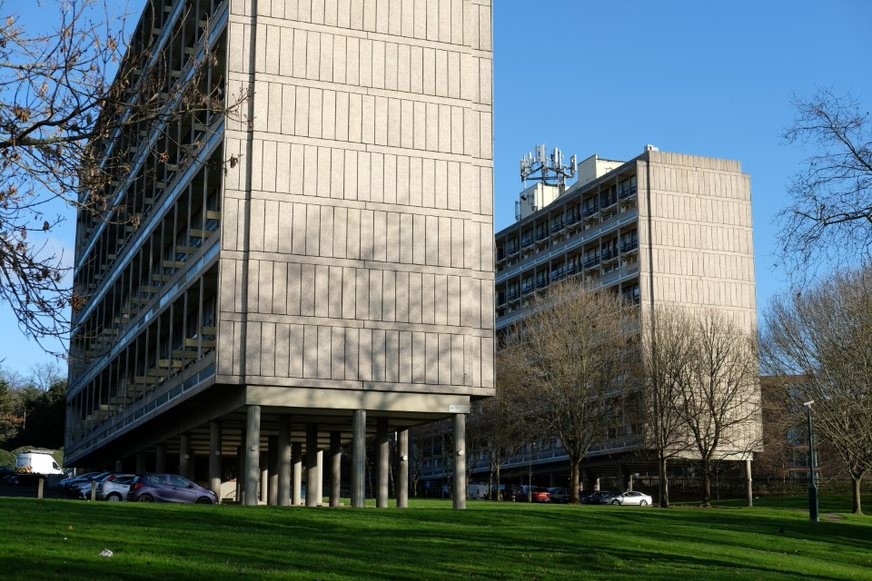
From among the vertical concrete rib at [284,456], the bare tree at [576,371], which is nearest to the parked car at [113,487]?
the vertical concrete rib at [284,456]

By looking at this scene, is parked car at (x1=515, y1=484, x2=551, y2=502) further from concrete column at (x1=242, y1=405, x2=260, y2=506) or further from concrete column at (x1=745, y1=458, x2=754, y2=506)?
concrete column at (x1=242, y1=405, x2=260, y2=506)

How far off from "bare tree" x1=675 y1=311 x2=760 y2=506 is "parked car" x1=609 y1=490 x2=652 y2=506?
352 inches

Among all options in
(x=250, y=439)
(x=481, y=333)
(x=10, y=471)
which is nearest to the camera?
(x=250, y=439)

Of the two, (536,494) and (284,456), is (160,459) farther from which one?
(536,494)

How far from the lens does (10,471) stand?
78875 mm

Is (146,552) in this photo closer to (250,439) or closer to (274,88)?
(250,439)

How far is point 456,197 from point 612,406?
22.0 m

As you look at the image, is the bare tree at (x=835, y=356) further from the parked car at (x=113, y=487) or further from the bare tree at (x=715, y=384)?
the parked car at (x=113, y=487)

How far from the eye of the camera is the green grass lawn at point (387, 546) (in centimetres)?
1831

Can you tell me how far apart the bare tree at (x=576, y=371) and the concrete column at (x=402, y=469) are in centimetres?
1113

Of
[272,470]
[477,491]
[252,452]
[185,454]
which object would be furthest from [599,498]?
[252,452]

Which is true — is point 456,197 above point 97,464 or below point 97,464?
above

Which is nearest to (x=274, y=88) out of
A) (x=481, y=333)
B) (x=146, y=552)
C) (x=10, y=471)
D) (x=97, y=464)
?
(x=481, y=333)

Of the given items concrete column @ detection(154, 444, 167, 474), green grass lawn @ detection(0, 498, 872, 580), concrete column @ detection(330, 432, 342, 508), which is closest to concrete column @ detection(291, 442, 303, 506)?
concrete column @ detection(330, 432, 342, 508)
